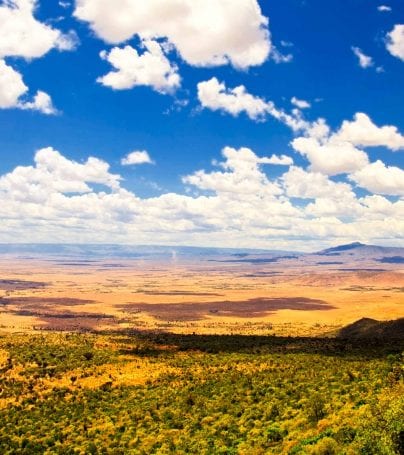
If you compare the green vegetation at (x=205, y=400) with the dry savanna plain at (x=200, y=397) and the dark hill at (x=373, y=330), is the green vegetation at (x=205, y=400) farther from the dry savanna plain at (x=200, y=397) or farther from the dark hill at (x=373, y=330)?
the dark hill at (x=373, y=330)

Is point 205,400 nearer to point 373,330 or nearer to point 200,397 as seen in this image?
point 200,397

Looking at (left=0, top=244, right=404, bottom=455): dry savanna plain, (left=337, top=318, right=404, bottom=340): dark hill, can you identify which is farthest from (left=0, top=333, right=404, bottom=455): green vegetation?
(left=337, top=318, right=404, bottom=340): dark hill

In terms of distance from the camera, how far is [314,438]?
23328 mm

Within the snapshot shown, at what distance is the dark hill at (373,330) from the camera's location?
72.3 m

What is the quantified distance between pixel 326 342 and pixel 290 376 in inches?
905

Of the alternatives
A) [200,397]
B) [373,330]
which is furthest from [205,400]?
[373,330]

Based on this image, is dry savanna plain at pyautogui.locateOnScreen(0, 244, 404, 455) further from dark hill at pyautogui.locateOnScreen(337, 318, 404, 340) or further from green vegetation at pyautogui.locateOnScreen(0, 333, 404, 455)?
dark hill at pyautogui.locateOnScreen(337, 318, 404, 340)

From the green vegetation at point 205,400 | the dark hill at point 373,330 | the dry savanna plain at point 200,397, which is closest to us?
the green vegetation at point 205,400

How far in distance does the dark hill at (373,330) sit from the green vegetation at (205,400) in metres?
20.2

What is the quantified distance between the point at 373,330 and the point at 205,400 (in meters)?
54.0

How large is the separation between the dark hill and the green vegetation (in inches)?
797

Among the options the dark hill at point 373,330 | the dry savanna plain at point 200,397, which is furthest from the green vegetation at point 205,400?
the dark hill at point 373,330

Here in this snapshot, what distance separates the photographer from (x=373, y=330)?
79.9 meters

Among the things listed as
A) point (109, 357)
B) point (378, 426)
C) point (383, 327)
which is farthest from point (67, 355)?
point (383, 327)
